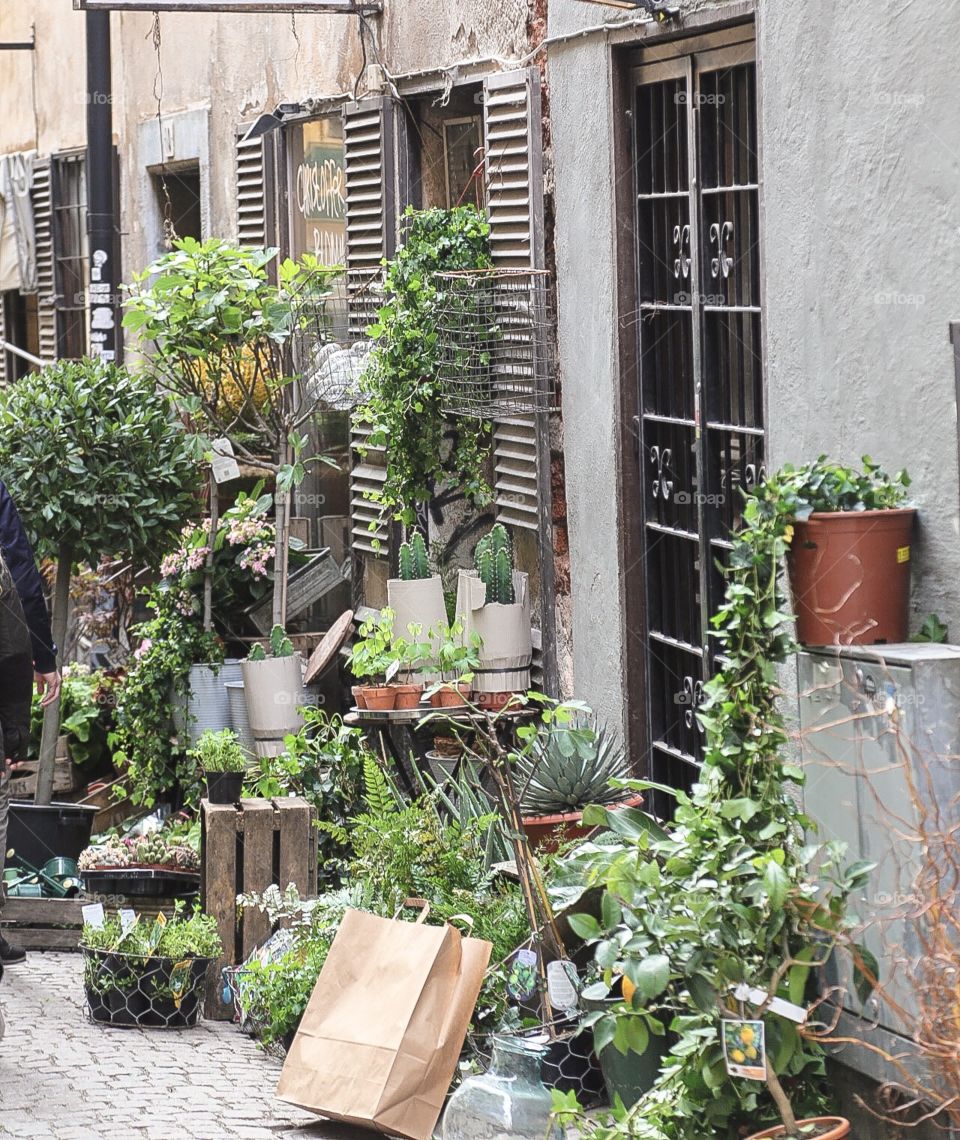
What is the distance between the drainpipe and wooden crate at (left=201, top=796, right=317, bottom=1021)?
407 cm

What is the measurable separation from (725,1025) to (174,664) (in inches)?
210

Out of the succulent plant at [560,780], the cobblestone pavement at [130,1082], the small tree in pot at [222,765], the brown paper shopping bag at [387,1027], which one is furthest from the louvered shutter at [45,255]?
the brown paper shopping bag at [387,1027]

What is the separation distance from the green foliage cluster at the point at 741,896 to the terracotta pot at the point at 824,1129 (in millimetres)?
37

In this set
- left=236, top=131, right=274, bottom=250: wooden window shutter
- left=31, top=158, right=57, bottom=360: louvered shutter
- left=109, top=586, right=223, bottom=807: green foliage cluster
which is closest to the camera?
left=109, top=586, right=223, bottom=807: green foliage cluster

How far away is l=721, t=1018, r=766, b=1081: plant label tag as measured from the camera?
412 cm

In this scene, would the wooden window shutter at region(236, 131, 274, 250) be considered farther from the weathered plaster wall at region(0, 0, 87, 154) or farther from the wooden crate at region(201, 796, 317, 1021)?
the wooden crate at region(201, 796, 317, 1021)

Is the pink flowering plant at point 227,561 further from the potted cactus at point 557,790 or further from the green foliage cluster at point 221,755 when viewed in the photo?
the potted cactus at point 557,790

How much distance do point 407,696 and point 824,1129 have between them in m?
3.52

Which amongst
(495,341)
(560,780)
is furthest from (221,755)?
(560,780)

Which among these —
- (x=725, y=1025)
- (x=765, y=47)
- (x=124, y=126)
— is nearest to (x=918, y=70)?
(x=765, y=47)

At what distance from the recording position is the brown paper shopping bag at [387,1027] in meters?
4.97

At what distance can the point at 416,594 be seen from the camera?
7531mm

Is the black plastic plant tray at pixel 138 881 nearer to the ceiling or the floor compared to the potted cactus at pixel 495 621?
nearer to the floor

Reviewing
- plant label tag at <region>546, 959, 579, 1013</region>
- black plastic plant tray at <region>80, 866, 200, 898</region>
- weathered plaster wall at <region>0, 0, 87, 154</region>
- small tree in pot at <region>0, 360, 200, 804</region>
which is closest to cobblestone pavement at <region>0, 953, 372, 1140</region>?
black plastic plant tray at <region>80, 866, 200, 898</region>
